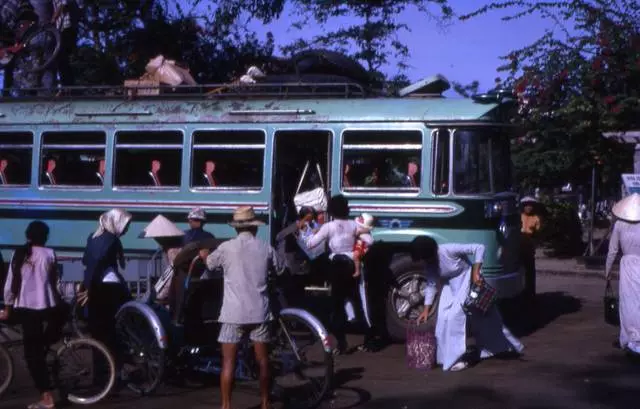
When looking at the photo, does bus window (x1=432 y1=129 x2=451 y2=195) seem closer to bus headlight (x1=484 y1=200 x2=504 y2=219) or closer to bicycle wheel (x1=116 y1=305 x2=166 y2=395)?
bus headlight (x1=484 y1=200 x2=504 y2=219)

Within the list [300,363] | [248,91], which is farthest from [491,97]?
[300,363]

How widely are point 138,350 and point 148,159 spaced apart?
477 cm

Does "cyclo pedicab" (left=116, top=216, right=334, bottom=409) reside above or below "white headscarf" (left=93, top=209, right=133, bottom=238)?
below

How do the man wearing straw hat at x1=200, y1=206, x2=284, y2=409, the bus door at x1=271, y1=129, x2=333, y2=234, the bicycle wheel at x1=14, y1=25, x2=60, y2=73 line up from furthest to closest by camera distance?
the bicycle wheel at x1=14, y1=25, x2=60, y2=73 → the bus door at x1=271, y1=129, x2=333, y2=234 → the man wearing straw hat at x1=200, y1=206, x2=284, y2=409

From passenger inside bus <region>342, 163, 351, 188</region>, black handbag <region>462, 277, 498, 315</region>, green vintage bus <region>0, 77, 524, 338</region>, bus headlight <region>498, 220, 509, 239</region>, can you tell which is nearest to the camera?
black handbag <region>462, 277, 498, 315</region>

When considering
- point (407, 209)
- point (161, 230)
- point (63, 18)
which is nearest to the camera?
point (161, 230)

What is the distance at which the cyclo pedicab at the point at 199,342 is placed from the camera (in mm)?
8586

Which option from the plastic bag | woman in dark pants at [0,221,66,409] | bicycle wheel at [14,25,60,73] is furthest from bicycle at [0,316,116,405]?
bicycle wheel at [14,25,60,73]

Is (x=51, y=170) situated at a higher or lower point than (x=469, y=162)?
lower

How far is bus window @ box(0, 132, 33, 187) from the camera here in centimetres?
1433

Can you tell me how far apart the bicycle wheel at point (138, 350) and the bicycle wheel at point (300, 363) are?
1.09 m

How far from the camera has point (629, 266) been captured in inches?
433

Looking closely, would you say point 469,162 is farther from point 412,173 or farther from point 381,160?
point 381,160

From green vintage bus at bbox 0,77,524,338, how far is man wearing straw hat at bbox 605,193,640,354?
4.97ft
